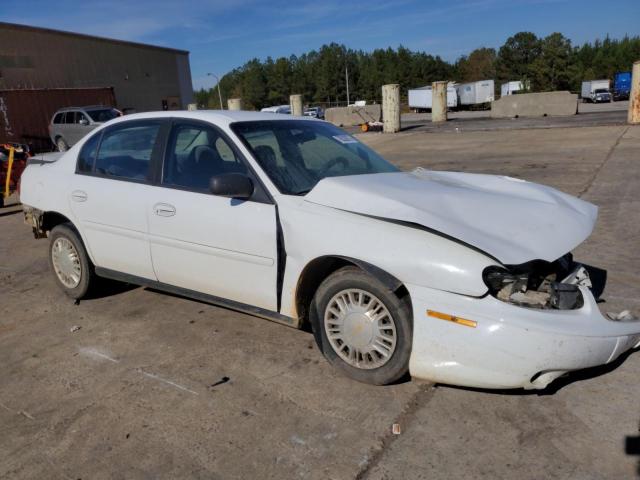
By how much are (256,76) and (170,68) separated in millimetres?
76689

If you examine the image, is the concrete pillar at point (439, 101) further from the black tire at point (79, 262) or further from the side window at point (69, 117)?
the black tire at point (79, 262)

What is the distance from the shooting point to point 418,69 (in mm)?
101250

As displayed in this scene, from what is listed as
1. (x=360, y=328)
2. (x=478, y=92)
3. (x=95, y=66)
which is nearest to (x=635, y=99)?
(x=360, y=328)

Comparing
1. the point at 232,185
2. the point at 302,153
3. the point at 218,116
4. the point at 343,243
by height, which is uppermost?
the point at 218,116

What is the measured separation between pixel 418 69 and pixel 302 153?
343ft

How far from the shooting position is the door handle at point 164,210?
3703 millimetres

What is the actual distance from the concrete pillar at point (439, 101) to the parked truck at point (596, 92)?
3115 cm

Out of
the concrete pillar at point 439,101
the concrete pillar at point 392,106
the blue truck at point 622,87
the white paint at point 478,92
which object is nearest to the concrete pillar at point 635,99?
the concrete pillar at point 392,106

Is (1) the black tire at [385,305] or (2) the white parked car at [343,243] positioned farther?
(1) the black tire at [385,305]

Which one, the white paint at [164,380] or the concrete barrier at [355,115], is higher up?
the concrete barrier at [355,115]

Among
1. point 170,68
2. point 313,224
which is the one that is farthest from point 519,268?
point 170,68

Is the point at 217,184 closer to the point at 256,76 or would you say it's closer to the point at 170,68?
the point at 170,68

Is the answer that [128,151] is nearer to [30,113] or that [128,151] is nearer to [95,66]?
[30,113]

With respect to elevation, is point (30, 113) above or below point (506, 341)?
above
